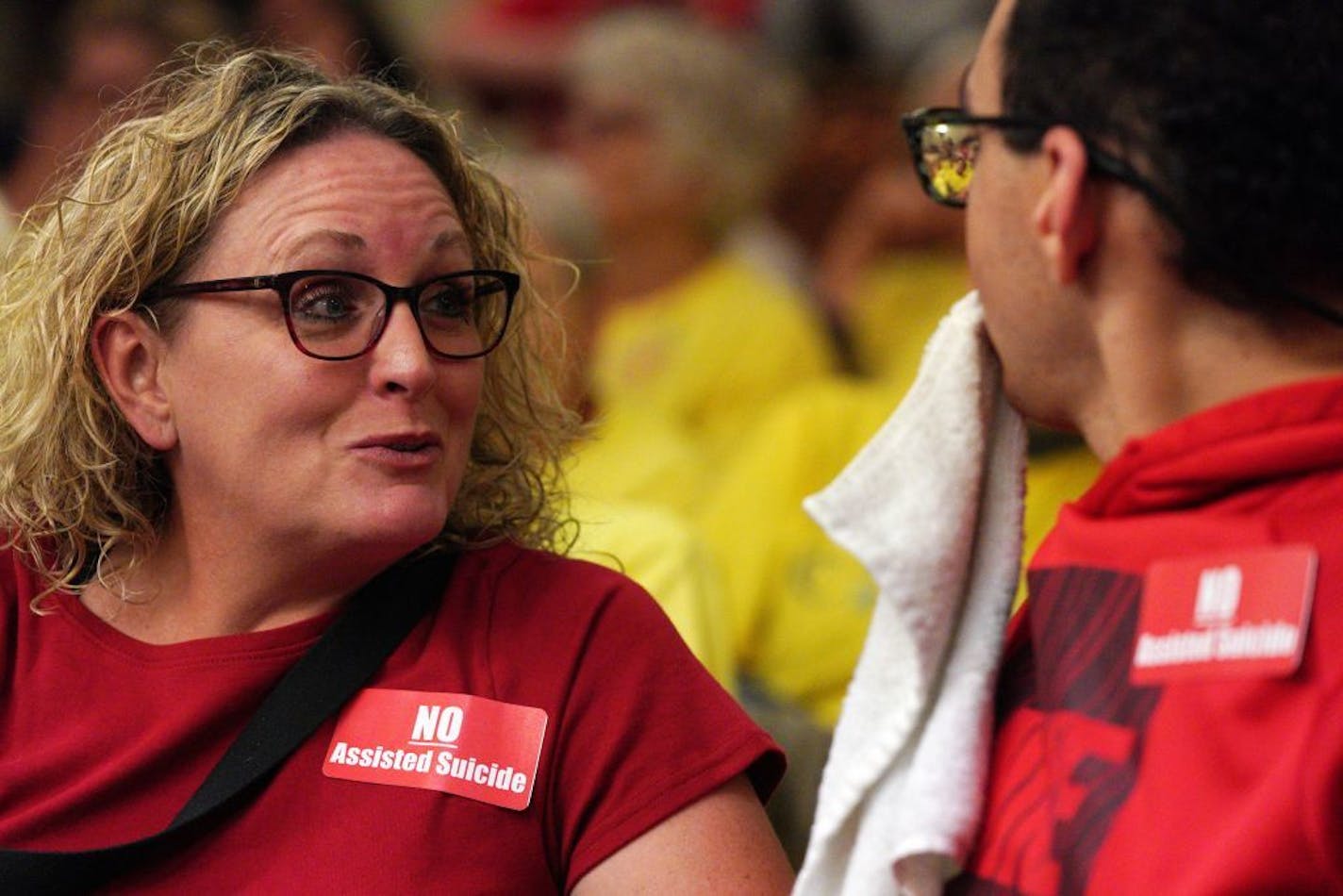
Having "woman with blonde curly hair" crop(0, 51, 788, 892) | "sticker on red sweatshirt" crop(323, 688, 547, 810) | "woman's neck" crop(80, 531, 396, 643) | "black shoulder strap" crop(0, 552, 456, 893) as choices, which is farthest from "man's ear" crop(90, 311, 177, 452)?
"sticker on red sweatshirt" crop(323, 688, 547, 810)

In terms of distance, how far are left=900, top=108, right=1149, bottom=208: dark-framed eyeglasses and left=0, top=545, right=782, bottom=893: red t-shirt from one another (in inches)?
25.6

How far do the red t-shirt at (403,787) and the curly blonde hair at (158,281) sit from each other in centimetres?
14

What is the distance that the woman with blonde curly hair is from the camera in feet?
6.12

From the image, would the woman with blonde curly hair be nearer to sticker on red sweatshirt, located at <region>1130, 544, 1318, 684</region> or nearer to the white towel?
the white towel

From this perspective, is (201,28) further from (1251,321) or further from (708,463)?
(1251,321)

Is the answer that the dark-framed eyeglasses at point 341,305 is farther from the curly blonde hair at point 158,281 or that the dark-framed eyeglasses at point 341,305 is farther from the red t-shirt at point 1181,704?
the red t-shirt at point 1181,704

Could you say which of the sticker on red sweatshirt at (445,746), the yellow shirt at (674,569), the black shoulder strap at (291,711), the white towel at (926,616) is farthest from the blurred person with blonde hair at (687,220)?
the white towel at (926,616)

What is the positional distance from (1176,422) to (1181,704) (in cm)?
22

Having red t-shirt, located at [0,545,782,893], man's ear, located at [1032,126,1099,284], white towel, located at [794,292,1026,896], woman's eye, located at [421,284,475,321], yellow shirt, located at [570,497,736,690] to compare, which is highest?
man's ear, located at [1032,126,1099,284]

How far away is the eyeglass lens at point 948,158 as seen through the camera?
148cm

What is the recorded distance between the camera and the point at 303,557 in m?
2.03

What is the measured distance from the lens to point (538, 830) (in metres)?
1.88

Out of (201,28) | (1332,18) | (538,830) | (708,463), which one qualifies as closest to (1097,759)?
(1332,18)

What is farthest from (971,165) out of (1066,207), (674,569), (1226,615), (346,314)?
(674,569)
